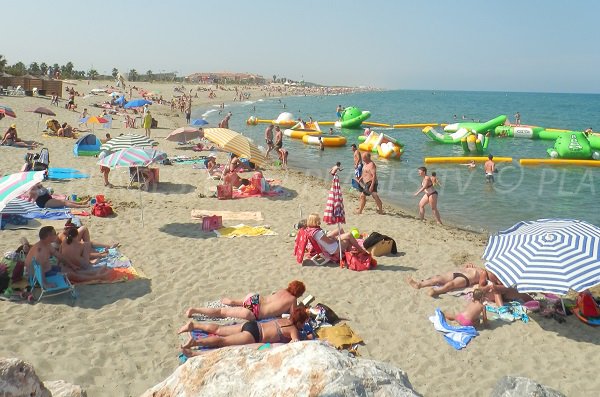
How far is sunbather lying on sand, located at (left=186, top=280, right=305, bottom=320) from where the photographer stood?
516 cm

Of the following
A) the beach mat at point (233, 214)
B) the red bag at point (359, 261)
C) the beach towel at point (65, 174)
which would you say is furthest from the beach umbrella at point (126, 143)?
the red bag at point (359, 261)

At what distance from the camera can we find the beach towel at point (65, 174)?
1210 centimetres

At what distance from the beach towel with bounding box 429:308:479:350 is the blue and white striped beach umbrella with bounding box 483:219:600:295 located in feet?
2.37

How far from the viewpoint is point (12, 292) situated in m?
5.64

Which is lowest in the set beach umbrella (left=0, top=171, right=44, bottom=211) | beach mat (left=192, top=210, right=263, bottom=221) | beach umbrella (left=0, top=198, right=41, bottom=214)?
beach mat (left=192, top=210, right=263, bottom=221)

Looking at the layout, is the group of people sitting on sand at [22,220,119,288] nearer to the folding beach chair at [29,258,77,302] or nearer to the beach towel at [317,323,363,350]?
the folding beach chair at [29,258,77,302]

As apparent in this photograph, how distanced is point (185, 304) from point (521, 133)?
97.5 ft

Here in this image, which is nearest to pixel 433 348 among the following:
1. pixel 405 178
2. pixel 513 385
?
pixel 513 385

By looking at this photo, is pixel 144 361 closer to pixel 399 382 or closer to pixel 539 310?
pixel 399 382

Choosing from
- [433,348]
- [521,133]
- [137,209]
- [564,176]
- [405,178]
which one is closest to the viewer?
[433,348]

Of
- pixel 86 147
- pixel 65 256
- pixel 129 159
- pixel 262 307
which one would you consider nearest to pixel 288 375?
pixel 262 307

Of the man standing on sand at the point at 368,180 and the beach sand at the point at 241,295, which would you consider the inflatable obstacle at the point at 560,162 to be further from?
the man standing on sand at the point at 368,180

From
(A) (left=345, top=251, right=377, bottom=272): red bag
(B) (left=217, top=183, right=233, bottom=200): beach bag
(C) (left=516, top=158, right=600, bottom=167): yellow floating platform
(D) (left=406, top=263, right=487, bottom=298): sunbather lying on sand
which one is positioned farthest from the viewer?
(C) (left=516, top=158, right=600, bottom=167): yellow floating platform

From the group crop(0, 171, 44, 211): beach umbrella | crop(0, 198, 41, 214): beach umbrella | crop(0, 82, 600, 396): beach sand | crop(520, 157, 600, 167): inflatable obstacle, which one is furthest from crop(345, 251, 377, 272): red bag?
crop(520, 157, 600, 167): inflatable obstacle
